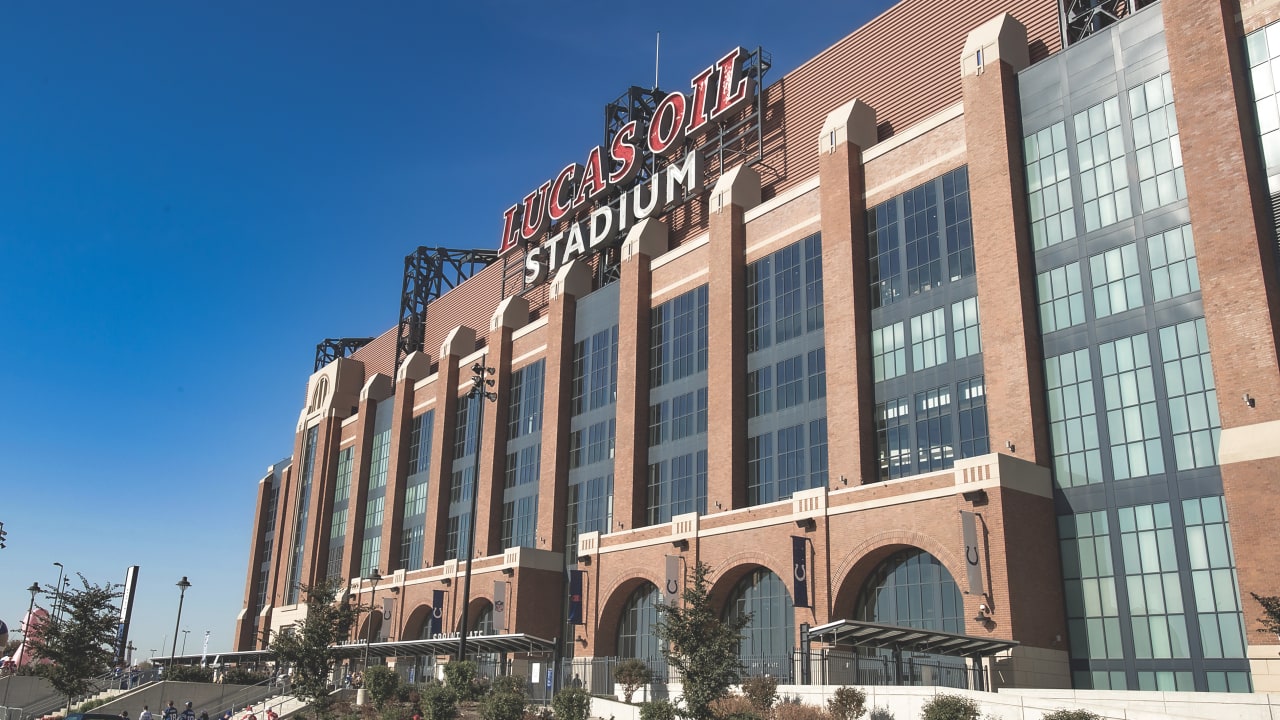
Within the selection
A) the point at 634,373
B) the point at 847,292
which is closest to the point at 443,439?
the point at 634,373

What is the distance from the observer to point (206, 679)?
62031mm

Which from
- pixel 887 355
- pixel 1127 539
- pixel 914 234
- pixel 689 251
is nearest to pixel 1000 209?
pixel 914 234

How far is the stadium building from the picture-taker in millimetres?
32656

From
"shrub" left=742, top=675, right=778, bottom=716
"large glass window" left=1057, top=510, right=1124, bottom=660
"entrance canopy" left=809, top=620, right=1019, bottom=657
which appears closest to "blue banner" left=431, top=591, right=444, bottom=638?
"entrance canopy" left=809, top=620, right=1019, bottom=657

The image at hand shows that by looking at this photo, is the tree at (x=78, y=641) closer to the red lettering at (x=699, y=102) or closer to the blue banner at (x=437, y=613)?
the blue banner at (x=437, y=613)

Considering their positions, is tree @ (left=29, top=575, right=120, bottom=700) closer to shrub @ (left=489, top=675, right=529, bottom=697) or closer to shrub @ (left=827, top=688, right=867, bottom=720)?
shrub @ (left=489, top=675, right=529, bottom=697)

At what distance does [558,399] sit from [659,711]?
32.0 meters

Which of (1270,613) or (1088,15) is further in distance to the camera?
(1088,15)

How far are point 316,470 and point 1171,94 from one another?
7513 cm

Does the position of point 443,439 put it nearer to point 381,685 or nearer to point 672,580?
point 381,685

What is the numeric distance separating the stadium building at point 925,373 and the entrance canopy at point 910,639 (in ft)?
0.58

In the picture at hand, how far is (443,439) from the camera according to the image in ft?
238

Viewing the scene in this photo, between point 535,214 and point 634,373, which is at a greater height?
point 535,214

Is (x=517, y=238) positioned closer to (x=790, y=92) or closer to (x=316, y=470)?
(x=790, y=92)
